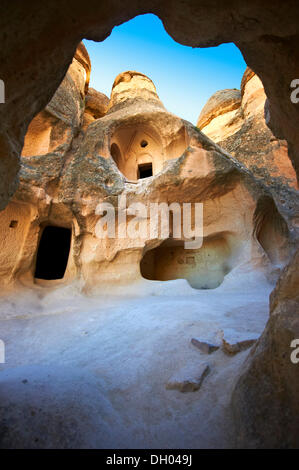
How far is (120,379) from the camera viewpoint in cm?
228

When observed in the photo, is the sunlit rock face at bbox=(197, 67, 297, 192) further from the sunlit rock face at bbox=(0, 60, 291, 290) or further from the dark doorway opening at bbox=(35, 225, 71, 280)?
the dark doorway opening at bbox=(35, 225, 71, 280)

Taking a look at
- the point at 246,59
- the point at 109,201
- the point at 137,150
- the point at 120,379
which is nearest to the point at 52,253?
the point at 109,201

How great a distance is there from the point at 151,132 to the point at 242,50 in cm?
881

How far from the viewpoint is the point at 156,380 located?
86.7 inches

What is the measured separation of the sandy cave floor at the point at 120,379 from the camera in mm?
1495

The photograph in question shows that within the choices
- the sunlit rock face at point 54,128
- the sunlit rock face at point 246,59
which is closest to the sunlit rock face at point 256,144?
the sunlit rock face at point 246,59

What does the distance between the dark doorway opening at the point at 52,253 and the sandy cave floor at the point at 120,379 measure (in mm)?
6459

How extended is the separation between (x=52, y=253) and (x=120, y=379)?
10143mm

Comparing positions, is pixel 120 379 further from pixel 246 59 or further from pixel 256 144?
pixel 256 144

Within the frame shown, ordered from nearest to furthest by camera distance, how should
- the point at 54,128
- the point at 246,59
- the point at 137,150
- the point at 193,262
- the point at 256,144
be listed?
the point at 246,59
the point at 256,144
the point at 54,128
the point at 193,262
the point at 137,150

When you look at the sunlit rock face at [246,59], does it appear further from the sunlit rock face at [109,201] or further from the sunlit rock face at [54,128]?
the sunlit rock face at [54,128]
